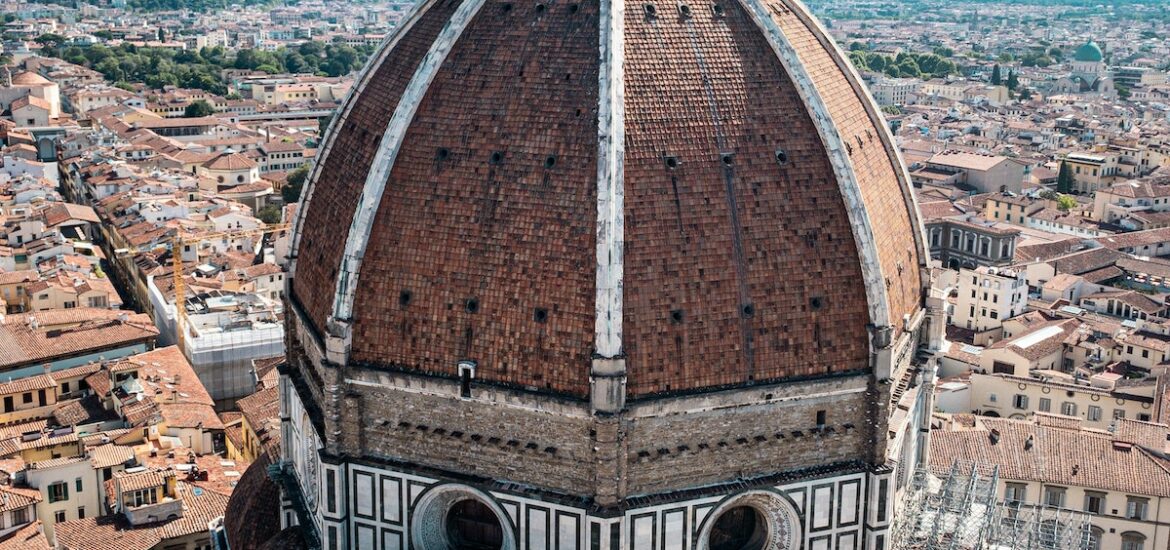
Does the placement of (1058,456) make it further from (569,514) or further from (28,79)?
(28,79)

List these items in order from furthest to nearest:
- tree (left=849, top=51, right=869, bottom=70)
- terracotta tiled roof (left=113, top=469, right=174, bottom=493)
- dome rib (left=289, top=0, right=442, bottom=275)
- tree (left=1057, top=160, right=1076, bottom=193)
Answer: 1. tree (left=849, top=51, right=869, bottom=70)
2. tree (left=1057, top=160, right=1076, bottom=193)
3. terracotta tiled roof (left=113, top=469, right=174, bottom=493)
4. dome rib (left=289, top=0, right=442, bottom=275)

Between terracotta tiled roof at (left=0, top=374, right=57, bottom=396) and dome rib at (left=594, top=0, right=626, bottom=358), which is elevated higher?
dome rib at (left=594, top=0, right=626, bottom=358)

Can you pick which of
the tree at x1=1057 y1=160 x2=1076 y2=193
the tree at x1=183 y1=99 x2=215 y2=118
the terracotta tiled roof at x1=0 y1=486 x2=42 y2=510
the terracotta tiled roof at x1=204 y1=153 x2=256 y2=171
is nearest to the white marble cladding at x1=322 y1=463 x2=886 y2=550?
the terracotta tiled roof at x1=0 y1=486 x2=42 y2=510

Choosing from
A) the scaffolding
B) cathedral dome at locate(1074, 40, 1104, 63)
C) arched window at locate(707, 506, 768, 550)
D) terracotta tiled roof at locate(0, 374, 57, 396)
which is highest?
cathedral dome at locate(1074, 40, 1104, 63)

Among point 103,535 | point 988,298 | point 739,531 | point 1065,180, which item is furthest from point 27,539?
point 1065,180

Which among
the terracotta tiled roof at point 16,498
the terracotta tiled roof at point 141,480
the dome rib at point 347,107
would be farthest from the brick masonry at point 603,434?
the terracotta tiled roof at point 141,480

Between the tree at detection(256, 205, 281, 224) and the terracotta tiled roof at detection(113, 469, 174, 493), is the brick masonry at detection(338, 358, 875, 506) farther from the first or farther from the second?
the tree at detection(256, 205, 281, 224)

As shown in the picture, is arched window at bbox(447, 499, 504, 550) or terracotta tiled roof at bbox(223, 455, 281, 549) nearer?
arched window at bbox(447, 499, 504, 550)
